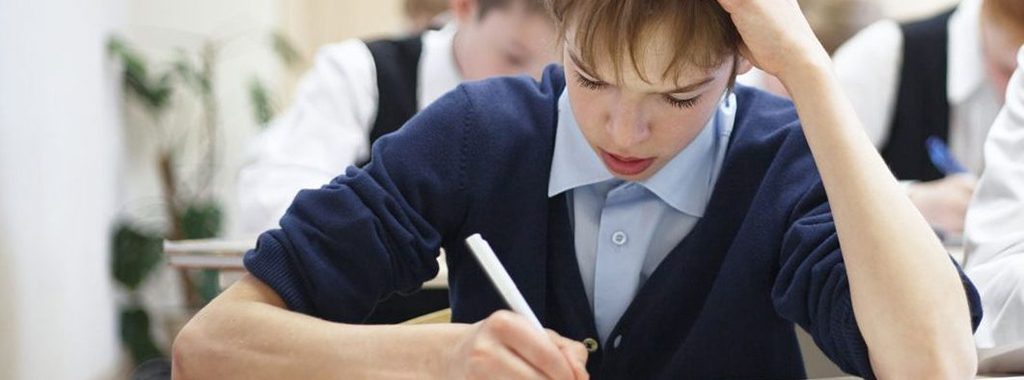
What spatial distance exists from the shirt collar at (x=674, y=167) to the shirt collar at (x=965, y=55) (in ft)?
4.37

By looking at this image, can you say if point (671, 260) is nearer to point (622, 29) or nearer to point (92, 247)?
point (622, 29)

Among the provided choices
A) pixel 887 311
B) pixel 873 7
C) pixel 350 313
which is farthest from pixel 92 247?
pixel 887 311

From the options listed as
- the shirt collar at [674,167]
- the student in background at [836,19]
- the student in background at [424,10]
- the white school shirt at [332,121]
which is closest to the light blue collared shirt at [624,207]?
the shirt collar at [674,167]

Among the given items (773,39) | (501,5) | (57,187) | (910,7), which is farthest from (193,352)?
(910,7)

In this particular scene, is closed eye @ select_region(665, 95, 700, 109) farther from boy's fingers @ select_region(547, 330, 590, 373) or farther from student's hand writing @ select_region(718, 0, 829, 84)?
boy's fingers @ select_region(547, 330, 590, 373)

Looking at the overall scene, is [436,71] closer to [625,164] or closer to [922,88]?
[922,88]

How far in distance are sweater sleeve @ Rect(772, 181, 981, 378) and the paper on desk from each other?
5.5 inches

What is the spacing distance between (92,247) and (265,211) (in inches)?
51.6

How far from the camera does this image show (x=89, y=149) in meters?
3.79

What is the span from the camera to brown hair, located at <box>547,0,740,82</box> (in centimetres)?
121

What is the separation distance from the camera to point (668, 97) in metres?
1.25

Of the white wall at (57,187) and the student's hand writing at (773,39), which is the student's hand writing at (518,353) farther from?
the white wall at (57,187)

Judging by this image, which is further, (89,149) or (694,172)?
(89,149)

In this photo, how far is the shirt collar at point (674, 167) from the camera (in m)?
1.38
